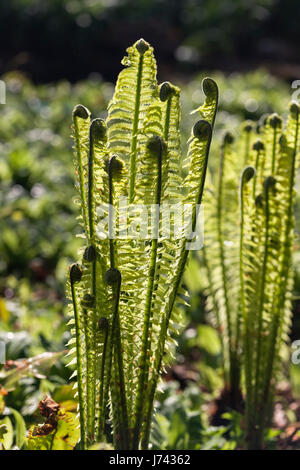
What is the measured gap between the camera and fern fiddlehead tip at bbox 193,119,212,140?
0.99 m

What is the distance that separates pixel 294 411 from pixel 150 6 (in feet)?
37.6

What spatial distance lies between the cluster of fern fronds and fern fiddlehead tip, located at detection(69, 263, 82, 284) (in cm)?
48

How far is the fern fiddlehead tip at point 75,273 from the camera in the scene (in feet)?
3.32

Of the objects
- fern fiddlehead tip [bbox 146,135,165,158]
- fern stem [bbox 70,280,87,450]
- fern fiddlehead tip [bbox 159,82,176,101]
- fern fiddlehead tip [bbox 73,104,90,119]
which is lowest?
fern stem [bbox 70,280,87,450]

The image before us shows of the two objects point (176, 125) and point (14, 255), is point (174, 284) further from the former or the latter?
point (14, 255)

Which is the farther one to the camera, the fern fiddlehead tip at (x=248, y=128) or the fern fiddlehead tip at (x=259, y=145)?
the fern fiddlehead tip at (x=248, y=128)

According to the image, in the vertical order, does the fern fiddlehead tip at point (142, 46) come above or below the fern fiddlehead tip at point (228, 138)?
above

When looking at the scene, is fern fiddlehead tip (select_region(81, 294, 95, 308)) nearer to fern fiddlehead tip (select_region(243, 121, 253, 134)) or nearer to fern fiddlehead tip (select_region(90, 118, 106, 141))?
fern fiddlehead tip (select_region(90, 118, 106, 141))

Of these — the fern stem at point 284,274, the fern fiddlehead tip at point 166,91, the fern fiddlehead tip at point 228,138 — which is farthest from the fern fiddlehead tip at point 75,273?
the fern fiddlehead tip at point 228,138

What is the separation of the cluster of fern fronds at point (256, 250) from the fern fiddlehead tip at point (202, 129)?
29 cm

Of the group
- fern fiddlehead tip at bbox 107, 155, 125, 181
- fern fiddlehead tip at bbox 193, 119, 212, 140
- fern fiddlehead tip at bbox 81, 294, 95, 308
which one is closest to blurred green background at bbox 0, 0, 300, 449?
fern fiddlehead tip at bbox 81, 294, 95, 308

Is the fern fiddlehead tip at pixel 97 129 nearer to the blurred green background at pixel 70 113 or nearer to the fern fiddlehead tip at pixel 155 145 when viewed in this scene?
the fern fiddlehead tip at pixel 155 145

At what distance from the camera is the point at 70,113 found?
5.43 meters
